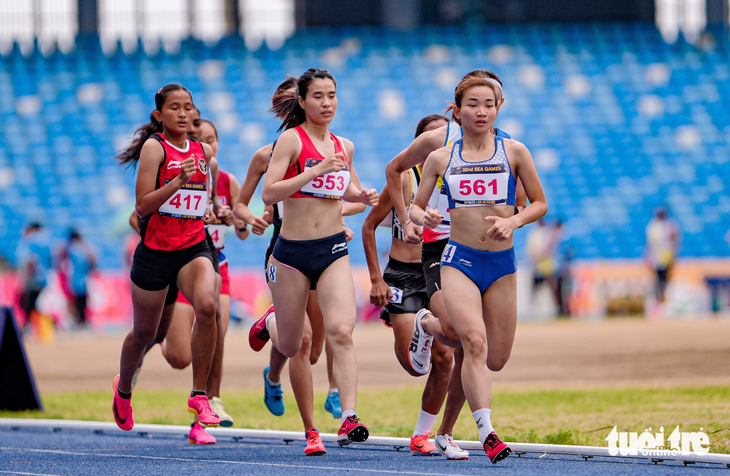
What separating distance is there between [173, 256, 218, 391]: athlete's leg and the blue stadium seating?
688 inches

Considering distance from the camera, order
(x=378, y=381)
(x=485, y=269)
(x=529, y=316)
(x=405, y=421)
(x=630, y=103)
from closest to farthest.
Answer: (x=485, y=269) < (x=405, y=421) < (x=378, y=381) < (x=529, y=316) < (x=630, y=103)

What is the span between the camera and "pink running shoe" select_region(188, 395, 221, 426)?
7.20m

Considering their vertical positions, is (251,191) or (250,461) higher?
(251,191)

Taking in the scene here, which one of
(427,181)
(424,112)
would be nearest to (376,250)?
(427,181)

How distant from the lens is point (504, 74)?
95.8 feet

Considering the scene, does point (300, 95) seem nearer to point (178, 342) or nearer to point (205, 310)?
point (205, 310)

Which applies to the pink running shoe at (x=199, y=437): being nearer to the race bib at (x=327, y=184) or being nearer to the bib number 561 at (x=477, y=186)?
the race bib at (x=327, y=184)

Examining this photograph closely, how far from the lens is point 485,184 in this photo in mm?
6262

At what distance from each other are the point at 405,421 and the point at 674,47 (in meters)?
23.8

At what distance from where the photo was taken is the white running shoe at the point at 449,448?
6.65 meters

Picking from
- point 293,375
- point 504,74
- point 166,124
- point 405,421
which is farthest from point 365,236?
point 504,74

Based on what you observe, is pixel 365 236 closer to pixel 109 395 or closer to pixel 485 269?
pixel 485 269

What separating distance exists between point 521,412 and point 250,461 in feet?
12.0

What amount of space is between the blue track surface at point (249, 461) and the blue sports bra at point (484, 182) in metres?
1.68
